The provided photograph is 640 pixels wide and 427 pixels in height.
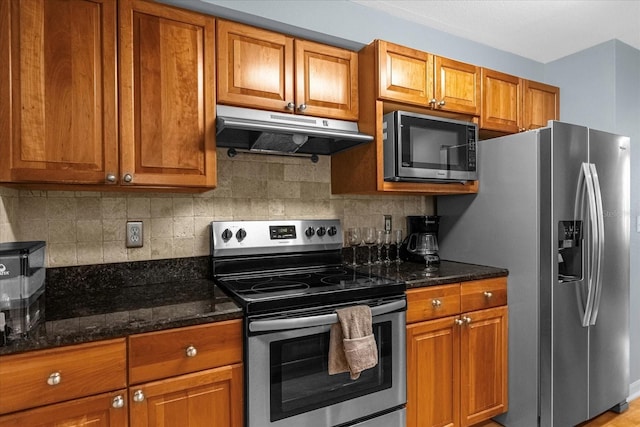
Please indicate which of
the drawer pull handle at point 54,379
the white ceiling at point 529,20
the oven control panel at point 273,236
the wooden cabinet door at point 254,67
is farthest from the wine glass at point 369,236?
the drawer pull handle at point 54,379

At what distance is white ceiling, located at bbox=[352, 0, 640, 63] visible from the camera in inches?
82.4

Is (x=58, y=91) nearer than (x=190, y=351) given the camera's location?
No

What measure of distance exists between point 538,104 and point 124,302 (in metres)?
2.83

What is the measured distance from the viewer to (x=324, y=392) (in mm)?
1570

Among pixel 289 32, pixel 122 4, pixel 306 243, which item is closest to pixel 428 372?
pixel 306 243

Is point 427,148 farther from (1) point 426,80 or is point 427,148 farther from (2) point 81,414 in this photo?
(2) point 81,414

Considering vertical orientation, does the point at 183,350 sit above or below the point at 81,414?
above

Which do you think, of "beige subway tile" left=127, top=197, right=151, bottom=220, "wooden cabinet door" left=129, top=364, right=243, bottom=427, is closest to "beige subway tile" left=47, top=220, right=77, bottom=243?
"beige subway tile" left=127, top=197, right=151, bottom=220

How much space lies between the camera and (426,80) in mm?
2135

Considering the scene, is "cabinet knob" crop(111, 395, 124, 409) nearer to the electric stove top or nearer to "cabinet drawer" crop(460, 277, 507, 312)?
the electric stove top

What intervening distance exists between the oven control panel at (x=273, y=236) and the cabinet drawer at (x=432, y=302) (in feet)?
1.93

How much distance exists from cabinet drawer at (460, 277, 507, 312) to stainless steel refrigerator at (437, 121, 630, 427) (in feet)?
0.18

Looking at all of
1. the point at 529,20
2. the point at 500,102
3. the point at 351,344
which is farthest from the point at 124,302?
the point at 529,20

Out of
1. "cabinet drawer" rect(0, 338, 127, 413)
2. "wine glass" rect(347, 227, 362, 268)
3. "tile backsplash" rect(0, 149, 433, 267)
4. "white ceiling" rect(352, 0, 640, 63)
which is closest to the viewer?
"cabinet drawer" rect(0, 338, 127, 413)
